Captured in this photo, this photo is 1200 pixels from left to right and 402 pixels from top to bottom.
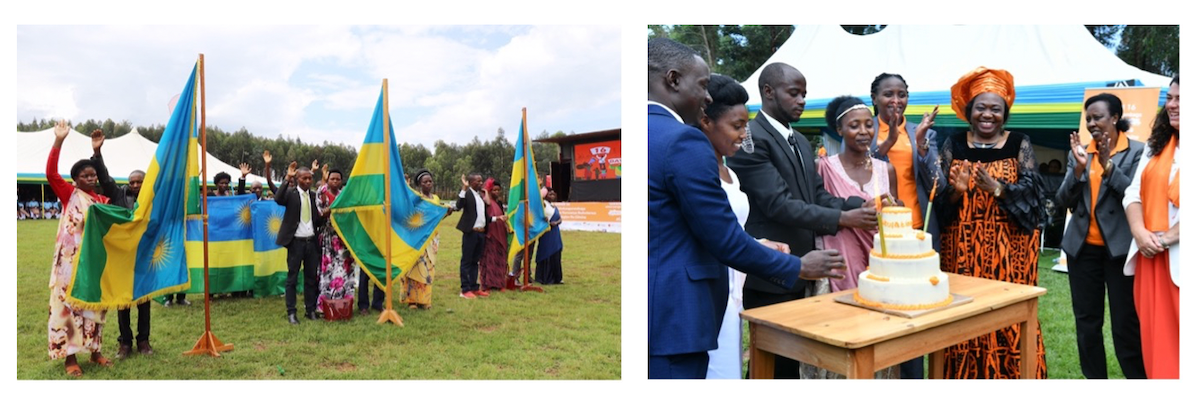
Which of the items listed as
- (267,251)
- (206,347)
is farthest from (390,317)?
(267,251)

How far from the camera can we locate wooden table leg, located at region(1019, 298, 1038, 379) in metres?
2.94

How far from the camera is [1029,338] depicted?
3008 mm

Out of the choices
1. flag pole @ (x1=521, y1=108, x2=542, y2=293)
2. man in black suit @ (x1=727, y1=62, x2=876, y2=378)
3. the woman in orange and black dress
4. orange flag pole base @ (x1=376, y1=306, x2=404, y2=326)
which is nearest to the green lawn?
the woman in orange and black dress

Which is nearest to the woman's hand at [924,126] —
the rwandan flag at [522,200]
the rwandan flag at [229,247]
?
the rwandan flag at [522,200]

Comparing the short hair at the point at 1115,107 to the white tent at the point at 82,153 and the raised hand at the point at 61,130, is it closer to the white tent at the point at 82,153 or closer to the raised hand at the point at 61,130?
the raised hand at the point at 61,130

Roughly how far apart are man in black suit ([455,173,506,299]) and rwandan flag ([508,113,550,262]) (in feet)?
1.04

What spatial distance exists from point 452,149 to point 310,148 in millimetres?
1134

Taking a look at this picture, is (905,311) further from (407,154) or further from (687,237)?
(407,154)

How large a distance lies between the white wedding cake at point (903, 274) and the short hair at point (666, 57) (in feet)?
3.29

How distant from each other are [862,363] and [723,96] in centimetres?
129

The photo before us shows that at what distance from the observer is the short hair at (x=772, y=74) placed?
3.47m

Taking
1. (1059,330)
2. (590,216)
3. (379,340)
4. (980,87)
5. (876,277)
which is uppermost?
(980,87)

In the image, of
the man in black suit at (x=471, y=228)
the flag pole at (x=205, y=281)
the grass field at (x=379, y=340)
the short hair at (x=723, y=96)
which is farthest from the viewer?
the man in black suit at (x=471, y=228)
